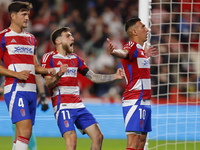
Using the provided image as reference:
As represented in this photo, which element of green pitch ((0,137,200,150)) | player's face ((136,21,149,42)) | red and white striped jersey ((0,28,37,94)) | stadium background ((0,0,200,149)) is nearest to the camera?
red and white striped jersey ((0,28,37,94))

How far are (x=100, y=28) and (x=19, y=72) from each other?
30.5ft

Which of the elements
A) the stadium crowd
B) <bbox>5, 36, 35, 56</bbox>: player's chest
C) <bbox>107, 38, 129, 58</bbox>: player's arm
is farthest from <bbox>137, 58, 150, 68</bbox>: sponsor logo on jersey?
the stadium crowd

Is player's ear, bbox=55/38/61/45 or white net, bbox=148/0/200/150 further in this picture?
white net, bbox=148/0/200/150

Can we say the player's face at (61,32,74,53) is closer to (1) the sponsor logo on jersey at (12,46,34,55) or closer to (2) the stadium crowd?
(1) the sponsor logo on jersey at (12,46,34,55)

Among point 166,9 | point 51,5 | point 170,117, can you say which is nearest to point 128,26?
point 170,117

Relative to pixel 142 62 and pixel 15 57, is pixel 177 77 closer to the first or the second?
pixel 142 62

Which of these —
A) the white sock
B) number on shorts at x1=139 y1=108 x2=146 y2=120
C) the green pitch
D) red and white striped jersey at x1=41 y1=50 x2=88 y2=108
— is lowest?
the green pitch

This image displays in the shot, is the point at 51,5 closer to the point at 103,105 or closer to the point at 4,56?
the point at 103,105

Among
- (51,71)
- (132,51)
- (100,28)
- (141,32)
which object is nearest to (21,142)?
(51,71)

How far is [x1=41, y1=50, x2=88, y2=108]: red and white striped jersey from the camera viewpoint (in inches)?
235

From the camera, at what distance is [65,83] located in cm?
598

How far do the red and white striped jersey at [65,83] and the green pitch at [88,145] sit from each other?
7.15 ft

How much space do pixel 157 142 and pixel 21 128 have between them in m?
3.70

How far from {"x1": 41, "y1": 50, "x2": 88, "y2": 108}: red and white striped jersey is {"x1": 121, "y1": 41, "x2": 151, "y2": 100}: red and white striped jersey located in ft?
2.18
